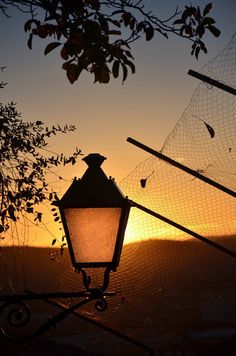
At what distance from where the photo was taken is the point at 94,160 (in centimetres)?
376

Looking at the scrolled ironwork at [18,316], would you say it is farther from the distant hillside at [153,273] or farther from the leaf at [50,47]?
the distant hillside at [153,273]

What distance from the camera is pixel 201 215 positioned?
509cm

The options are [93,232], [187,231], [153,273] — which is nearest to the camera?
[93,232]

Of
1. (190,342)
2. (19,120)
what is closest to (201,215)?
(19,120)

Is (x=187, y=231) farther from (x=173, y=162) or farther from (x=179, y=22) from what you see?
(x=179, y=22)

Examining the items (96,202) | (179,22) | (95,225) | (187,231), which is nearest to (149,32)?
(179,22)

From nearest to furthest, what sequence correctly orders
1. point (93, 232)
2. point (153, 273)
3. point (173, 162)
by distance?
point (93, 232) → point (173, 162) → point (153, 273)

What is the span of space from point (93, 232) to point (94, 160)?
0.56 meters

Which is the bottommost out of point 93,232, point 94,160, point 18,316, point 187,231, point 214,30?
point 18,316

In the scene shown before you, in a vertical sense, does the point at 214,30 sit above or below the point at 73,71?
above

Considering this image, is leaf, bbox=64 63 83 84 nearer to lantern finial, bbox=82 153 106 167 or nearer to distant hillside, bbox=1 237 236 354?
lantern finial, bbox=82 153 106 167

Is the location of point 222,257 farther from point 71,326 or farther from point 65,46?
point 71,326

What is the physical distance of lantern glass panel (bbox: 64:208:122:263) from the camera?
3398 millimetres

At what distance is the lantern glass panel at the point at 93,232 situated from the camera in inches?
134
